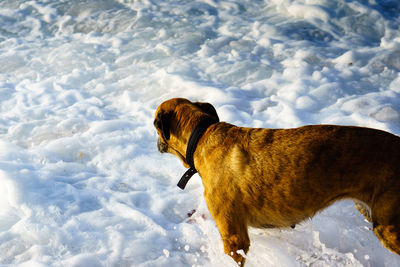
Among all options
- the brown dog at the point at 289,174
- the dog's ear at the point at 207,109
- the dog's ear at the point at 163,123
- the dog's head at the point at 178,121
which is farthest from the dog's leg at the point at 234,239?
the dog's ear at the point at 207,109

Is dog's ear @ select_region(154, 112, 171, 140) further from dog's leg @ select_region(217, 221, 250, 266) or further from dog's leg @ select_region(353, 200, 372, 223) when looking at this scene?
dog's leg @ select_region(353, 200, 372, 223)

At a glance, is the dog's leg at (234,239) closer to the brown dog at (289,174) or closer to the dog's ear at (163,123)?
the brown dog at (289,174)

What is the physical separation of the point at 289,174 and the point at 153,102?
416 centimetres

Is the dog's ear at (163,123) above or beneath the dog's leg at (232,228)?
above

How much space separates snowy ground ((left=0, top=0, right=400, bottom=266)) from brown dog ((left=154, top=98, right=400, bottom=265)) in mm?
535

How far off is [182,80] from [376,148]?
191 inches

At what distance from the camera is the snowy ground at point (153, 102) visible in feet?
11.2

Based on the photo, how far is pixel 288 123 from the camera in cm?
545

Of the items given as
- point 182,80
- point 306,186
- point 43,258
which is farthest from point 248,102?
point 43,258

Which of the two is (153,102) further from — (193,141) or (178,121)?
(193,141)

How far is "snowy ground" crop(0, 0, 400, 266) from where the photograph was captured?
3.41 m

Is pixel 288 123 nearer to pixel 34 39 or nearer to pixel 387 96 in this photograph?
pixel 387 96

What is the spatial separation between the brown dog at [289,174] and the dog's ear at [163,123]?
201 millimetres

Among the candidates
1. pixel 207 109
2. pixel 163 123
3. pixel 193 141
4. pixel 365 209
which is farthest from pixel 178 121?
pixel 365 209
